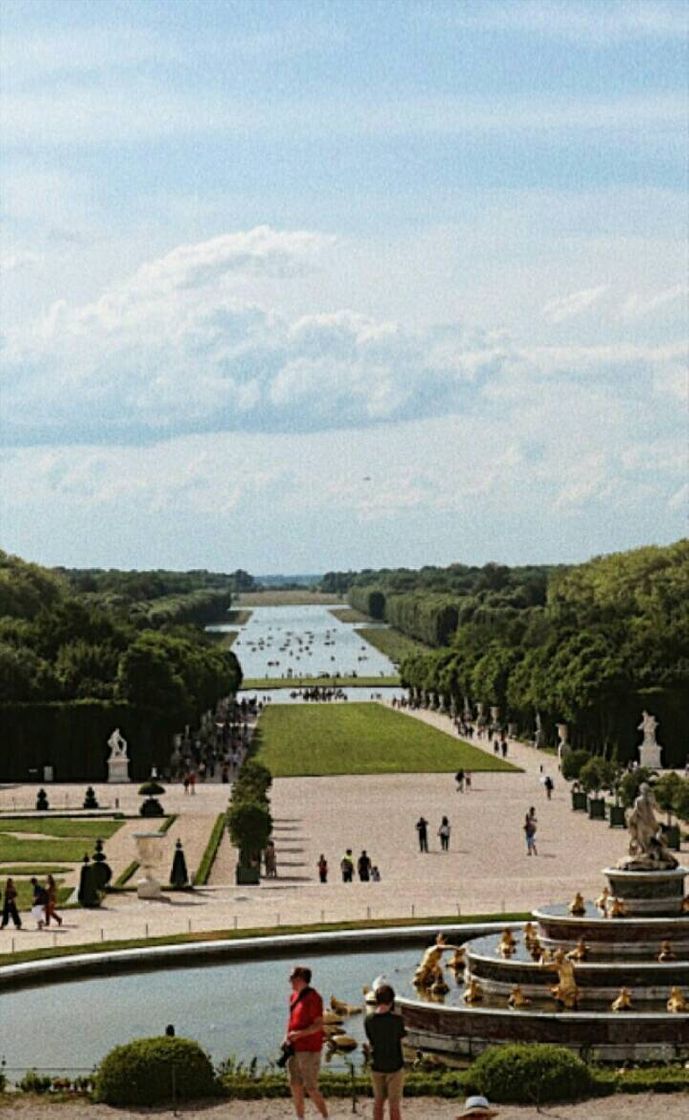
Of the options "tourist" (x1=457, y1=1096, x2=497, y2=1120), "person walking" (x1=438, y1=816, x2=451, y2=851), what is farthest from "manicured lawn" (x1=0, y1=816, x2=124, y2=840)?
Answer: "tourist" (x1=457, y1=1096, x2=497, y2=1120)

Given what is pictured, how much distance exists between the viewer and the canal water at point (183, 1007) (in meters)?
26.3

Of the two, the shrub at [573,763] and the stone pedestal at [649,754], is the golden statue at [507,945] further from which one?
the stone pedestal at [649,754]

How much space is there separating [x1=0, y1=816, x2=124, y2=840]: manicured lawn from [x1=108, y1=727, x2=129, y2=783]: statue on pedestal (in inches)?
685

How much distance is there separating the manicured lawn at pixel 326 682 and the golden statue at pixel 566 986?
4606 inches

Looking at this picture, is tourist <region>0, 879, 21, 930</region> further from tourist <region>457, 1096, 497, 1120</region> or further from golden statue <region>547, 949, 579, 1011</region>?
tourist <region>457, 1096, 497, 1120</region>

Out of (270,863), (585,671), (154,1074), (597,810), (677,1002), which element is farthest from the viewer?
(585,671)

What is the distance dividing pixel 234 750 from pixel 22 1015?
60.7 metres

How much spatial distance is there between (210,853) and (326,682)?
10144 centimetres

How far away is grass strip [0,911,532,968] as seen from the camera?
32.8 meters

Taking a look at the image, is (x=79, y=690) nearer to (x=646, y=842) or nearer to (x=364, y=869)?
(x=364, y=869)

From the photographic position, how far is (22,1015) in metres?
28.8

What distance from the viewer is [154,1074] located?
22328 millimetres

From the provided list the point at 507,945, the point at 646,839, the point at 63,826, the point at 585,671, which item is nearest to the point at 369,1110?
the point at 507,945

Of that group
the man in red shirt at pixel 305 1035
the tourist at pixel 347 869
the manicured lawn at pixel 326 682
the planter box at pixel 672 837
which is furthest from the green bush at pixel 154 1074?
the manicured lawn at pixel 326 682
